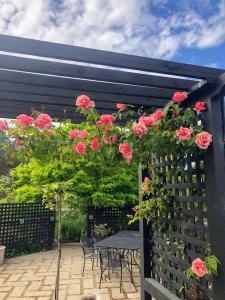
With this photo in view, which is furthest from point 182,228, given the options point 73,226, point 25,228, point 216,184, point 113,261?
point 73,226

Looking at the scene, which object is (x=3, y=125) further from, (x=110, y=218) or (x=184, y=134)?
(x=110, y=218)

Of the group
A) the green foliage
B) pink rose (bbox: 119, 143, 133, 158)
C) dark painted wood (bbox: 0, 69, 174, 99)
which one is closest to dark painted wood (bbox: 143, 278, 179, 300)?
pink rose (bbox: 119, 143, 133, 158)

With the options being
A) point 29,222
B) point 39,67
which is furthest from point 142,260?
point 29,222

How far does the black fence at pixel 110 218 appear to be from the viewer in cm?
839

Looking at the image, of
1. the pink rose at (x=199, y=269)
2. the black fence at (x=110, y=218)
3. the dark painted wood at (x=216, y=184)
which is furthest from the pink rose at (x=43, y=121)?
the black fence at (x=110, y=218)

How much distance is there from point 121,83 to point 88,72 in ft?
1.11

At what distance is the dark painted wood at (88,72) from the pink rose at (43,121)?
16.3 inches

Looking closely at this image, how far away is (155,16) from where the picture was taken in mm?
2980

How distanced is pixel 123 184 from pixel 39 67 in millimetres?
6483

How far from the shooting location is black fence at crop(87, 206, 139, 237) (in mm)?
8391

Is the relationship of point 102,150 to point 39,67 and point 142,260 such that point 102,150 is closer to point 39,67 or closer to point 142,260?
point 39,67

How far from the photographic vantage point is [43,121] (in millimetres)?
2428

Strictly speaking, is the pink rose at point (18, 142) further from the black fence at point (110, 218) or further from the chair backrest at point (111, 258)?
the black fence at point (110, 218)

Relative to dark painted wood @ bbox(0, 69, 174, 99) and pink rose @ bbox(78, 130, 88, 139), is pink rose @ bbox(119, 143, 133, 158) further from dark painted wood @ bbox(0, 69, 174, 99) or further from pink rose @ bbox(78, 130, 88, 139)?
dark painted wood @ bbox(0, 69, 174, 99)
